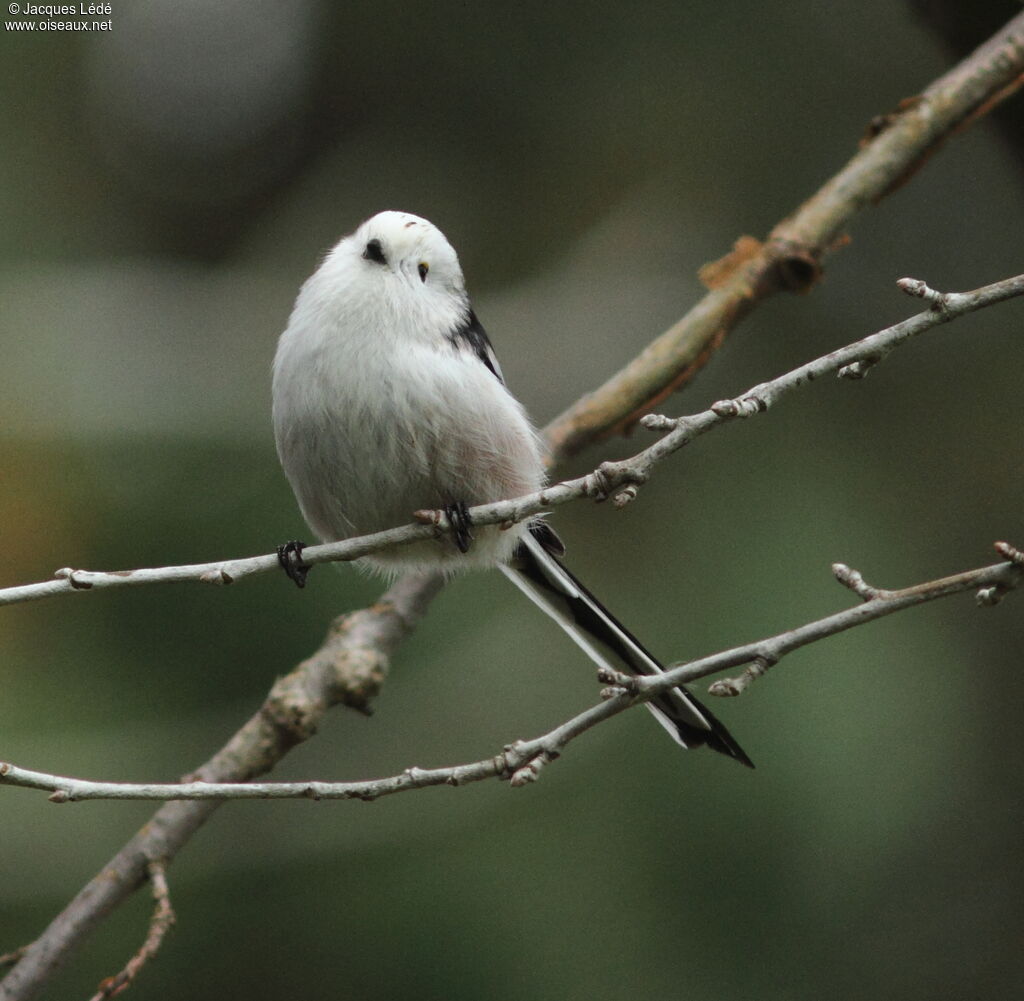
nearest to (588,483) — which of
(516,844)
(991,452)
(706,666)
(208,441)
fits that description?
(706,666)

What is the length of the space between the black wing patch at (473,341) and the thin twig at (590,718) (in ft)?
3.85

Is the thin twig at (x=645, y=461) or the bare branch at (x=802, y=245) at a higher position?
the bare branch at (x=802, y=245)

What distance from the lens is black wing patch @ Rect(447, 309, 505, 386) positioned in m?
3.12

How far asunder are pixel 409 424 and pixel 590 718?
107 centimetres

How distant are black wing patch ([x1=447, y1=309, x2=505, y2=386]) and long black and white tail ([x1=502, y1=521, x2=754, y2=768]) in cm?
46

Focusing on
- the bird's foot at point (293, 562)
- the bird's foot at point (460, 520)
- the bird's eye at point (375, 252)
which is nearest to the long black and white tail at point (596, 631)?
the bird's foot at point (460, 520)

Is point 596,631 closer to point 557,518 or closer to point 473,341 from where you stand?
point 473,341

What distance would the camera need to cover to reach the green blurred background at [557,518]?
4.21 meters

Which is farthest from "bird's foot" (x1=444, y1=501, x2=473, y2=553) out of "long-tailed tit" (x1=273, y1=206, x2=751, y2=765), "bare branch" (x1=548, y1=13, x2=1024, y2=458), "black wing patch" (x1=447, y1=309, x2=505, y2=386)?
"bare branch" (x1=548, y1=13, x2=1024, y2=458)

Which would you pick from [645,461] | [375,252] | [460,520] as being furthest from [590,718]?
[375,252]

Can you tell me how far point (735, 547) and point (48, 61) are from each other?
4973 mm

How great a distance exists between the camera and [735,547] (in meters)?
4.91

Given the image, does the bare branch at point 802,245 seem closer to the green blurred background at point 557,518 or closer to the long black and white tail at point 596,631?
the green blurred background at point 557,518

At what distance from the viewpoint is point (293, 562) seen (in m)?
2.68
